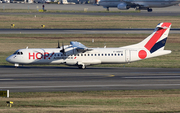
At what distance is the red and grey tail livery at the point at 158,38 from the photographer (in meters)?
38.8

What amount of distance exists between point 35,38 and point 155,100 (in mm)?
46611

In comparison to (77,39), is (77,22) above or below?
above

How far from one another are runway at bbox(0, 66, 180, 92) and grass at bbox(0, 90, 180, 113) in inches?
75.6

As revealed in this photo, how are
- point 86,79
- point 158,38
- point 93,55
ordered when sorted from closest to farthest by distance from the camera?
1. point 86,79
2. point 93,55
3. point 158,38

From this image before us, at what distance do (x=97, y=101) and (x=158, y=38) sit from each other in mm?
19263

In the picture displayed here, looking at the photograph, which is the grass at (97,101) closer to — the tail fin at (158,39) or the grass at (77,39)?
the tail fin at (158,39)

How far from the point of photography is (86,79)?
104 feet

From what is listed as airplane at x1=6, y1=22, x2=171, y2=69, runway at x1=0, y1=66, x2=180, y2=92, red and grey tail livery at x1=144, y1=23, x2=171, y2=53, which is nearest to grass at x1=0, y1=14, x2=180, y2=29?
airplane at x1=6, y1=22, x2=171, y2=69

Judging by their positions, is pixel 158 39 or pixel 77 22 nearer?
pixel 158 39

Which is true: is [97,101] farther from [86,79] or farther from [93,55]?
[93,55]

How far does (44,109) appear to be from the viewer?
19.7m

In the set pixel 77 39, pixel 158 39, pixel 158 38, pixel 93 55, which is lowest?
pixel 77 39

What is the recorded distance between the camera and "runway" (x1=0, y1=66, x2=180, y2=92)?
2789 cm

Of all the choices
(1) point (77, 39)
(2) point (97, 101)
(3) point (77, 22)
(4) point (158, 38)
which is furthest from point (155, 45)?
(3) point (77, 22)
